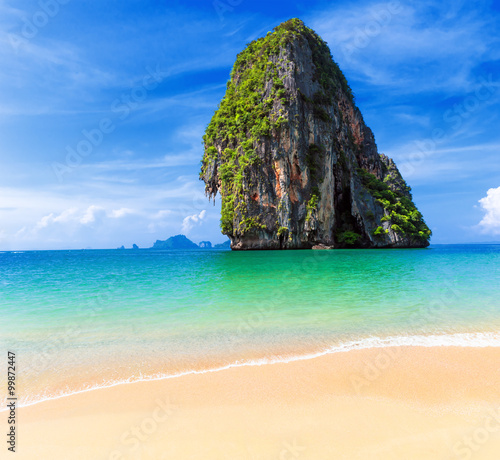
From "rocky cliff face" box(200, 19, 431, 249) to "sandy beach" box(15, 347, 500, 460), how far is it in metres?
36.2

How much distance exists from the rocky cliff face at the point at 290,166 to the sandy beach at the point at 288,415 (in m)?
36.2

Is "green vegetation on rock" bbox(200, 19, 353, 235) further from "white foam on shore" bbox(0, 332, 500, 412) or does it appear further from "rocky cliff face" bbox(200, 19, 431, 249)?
"white foam on shore" bbox(0, 332, 500, 412)

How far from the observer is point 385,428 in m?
2.93

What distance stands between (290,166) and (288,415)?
134 feet

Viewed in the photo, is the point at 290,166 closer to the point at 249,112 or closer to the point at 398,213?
the point at 249,112

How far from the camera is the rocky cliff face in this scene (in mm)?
41156

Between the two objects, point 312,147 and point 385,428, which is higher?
point 312,147

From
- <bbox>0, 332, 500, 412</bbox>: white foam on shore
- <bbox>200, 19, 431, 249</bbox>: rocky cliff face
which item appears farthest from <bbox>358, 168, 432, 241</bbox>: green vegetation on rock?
<bbox>0, 332, 500, 412</bbox>: white foam on shore

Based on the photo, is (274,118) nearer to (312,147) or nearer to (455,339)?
(312,147)

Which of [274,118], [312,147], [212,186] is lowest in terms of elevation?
[212,186]

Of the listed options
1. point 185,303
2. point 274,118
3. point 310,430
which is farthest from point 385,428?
point 274,118

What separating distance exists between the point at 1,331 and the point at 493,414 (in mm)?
8840

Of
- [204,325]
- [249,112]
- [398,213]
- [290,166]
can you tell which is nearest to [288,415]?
[204,325]

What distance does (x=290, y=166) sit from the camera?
138ft
